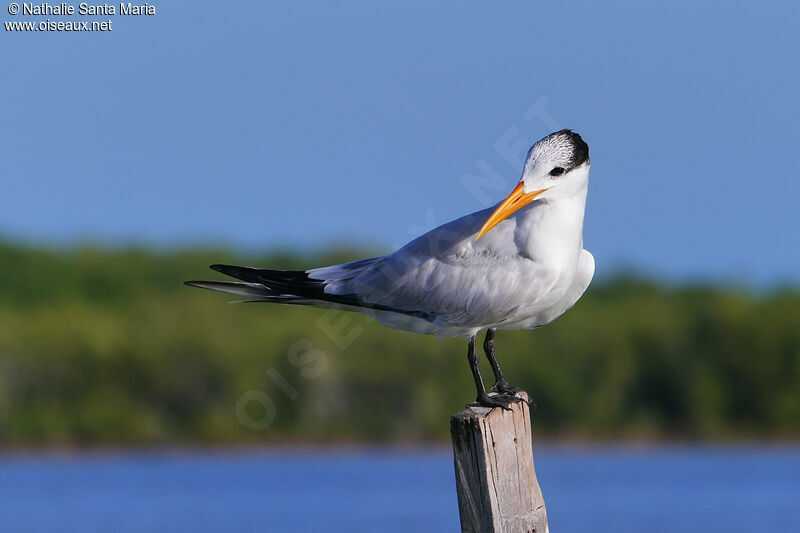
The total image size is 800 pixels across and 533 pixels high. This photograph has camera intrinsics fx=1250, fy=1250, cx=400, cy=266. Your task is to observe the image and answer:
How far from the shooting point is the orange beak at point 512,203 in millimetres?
6609

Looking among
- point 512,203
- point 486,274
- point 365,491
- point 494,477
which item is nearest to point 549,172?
point 512,203

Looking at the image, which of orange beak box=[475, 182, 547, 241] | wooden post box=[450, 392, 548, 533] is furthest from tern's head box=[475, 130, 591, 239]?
wooden post box=[450, 392, 548, 533]

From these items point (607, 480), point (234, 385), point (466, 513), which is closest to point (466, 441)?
point (466, 513)

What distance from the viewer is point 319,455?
186 ft

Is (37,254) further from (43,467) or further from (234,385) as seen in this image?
(234,385)

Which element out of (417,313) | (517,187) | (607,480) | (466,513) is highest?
→ (517,187)

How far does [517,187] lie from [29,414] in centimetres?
4482

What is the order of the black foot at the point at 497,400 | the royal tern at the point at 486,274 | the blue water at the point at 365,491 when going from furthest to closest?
the blue water at the point at 365,491
the royal tern at the point at 486,274
the black foot at the point at 497,400

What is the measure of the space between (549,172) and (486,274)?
2.20 feet

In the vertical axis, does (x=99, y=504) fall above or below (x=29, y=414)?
below

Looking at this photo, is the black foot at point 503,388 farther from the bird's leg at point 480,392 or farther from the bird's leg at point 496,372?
the bird's leg at point 480,392

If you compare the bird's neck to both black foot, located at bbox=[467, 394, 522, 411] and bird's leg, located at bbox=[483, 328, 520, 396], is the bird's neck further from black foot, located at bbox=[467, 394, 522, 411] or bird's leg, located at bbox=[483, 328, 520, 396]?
black foot, located at bbox=[467, 394, 522, 411]

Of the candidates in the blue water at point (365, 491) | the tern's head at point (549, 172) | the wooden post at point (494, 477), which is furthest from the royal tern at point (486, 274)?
the blue water at point (365, 491)

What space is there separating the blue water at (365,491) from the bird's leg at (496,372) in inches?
901
